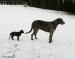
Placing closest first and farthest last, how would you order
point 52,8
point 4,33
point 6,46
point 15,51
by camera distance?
point 15,51
point 6,46
point 4,33
point 52,8

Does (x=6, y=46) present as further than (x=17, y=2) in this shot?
No

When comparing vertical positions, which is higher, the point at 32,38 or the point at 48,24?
the point at 48,24

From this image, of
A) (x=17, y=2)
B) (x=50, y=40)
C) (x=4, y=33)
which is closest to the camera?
(x=50, y=40)

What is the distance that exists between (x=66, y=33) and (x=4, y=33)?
3.58 metres

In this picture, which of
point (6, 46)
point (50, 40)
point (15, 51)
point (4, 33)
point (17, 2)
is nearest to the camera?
point (15, 51)

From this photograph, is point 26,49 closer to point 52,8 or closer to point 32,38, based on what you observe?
point 32,38

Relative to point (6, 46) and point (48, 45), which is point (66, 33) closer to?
point (48, 45)

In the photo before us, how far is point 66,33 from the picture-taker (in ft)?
44.8

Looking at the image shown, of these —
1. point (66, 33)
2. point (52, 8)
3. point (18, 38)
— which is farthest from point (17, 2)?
point (18, 38)

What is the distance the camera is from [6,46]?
33.4ft

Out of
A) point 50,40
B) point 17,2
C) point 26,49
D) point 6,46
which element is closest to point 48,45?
point 50,40

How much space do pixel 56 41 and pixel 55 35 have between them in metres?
1.51

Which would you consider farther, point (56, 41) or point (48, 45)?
point (56, 41)

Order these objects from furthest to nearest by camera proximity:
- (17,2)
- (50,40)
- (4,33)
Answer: (17,2) < (4,33) < (50,40)
